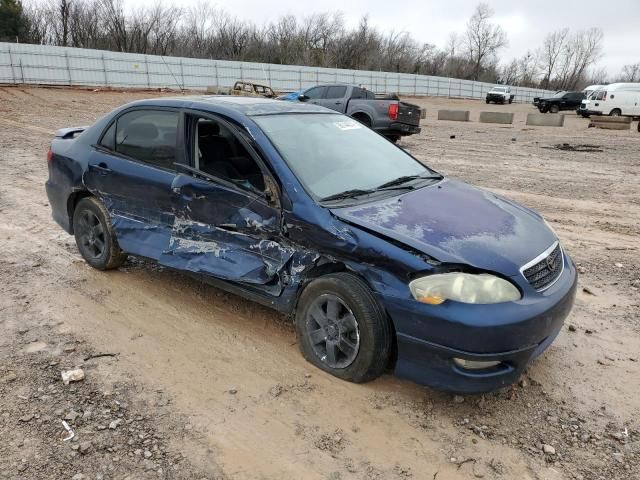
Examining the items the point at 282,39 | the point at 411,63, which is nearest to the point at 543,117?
the point at 282,39

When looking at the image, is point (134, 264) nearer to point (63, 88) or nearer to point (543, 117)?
point (543, 117)

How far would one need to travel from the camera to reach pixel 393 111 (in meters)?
13.9

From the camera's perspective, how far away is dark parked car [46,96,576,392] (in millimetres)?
2736

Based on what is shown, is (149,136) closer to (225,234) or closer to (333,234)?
(225,234)

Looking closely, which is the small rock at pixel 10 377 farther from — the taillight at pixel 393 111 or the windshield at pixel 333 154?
the taillight at pixel 393 111

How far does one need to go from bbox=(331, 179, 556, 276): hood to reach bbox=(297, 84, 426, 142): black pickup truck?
1009cm

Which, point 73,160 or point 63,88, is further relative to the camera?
point 63,88

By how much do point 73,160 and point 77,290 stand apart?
1221 mm

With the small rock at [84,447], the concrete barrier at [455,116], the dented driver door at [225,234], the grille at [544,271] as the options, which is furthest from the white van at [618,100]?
the small rock at [84,447]

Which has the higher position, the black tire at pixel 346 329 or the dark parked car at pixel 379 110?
the dark parked car at pixel 379 110

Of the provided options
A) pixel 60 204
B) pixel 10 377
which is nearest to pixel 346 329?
pixel 10 377

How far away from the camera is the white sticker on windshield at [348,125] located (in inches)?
166

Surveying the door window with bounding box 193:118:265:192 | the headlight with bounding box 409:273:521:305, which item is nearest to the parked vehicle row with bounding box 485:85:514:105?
the door window with bounding box 193:118:265:192

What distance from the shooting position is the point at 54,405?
2.89 meters
